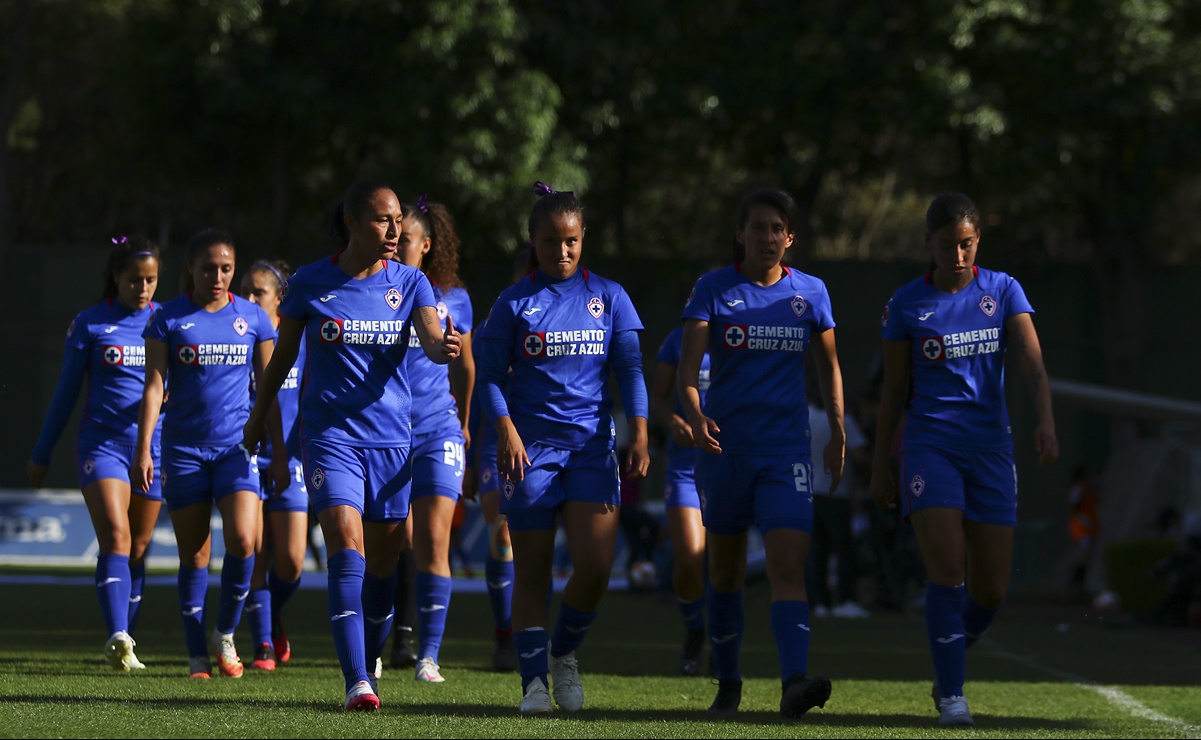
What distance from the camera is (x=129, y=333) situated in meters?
9.23

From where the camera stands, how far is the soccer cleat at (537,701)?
22.0 ft

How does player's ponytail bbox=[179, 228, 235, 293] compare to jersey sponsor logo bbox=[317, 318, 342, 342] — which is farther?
player's ponytail bbox=[179, 228, 235, 293]

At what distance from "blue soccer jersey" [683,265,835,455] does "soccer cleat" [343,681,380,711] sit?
5.55 feet

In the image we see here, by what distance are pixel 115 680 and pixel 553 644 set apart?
2468 millimetres

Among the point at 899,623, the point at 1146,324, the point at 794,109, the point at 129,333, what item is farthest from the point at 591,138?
the point at 129,333

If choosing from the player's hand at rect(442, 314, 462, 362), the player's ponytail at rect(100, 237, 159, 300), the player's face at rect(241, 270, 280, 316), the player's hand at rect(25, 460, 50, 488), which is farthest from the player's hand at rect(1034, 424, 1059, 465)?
the player's hand at rect(25, 460, 50, 488)

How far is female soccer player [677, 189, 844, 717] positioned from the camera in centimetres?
679

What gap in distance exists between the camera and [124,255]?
364 inches

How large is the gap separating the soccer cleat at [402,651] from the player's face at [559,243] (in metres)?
3.18

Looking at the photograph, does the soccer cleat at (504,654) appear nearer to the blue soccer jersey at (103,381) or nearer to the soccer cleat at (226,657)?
the soccer cleat at (226,657)

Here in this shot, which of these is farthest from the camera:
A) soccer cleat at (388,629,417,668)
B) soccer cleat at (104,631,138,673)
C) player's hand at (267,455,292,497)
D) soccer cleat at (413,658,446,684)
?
soccer cleat at (388,629,417,668)

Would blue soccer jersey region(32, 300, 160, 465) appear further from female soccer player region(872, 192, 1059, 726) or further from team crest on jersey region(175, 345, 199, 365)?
female soccer player region(872, 192, 1059, 726)

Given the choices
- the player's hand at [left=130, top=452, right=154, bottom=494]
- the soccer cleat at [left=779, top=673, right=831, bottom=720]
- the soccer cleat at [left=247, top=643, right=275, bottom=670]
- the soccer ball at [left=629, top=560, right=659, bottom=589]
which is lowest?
A: the soccer ball at [left=629, top=560, right=659, bottom=589]

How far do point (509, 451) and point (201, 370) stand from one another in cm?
251
